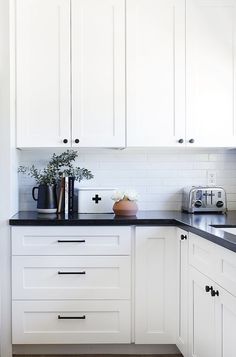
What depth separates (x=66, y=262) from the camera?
274cm

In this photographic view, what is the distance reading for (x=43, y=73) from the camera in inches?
117

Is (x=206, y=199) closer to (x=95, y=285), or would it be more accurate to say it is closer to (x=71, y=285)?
(x=95, y=285)

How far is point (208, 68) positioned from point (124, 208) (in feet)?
3.71

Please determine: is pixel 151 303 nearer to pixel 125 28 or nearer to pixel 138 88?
pixel 138 88

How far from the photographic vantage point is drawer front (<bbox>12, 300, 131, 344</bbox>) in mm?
2738

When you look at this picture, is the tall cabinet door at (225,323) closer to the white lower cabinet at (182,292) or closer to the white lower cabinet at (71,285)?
the white lower cabinet at (182,292)

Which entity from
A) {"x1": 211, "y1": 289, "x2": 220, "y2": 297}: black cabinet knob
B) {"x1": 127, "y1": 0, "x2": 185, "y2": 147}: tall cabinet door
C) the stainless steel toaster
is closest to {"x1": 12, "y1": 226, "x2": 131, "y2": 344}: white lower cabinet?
the stainless steel toaster

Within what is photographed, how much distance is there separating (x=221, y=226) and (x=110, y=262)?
28.6 inches

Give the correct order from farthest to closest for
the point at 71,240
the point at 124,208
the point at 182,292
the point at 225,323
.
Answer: the point at 124,208 < the point at 71,240 < the point at 182,292 < the point at 225,323

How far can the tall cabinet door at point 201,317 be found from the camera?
2010 mm

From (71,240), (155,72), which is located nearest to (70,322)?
(71,240)

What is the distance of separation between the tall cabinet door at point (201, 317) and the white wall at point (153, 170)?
3.44 ft

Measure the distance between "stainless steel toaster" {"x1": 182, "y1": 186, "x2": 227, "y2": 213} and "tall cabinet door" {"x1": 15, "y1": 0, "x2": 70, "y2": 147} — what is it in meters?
0.96

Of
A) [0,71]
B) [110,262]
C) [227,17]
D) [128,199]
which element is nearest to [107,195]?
[128,199]
